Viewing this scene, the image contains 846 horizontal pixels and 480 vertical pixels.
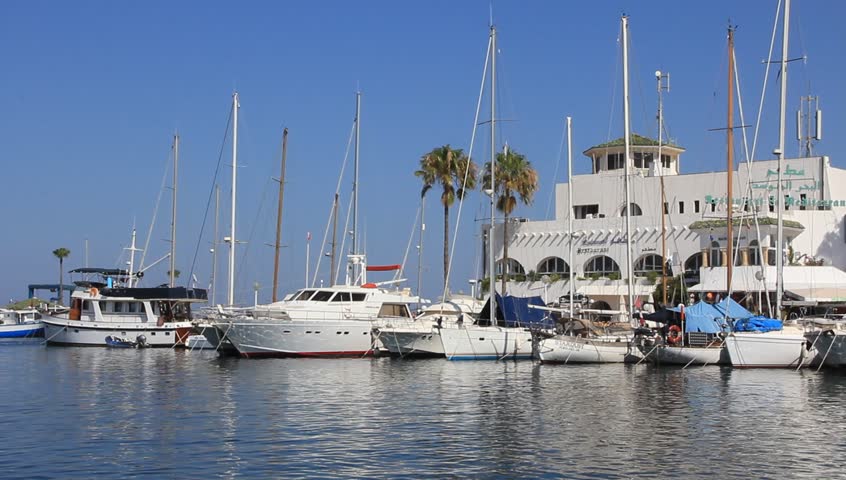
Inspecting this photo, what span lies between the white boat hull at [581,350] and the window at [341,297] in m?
10.4

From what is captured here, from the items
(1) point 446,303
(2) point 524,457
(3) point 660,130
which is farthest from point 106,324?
(2) point 524,457

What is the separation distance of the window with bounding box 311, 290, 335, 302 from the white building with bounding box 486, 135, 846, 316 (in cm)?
1971

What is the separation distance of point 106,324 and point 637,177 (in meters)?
35.0

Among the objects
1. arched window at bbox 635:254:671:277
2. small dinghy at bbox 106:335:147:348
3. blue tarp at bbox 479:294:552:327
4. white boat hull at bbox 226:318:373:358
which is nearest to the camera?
white boat hull at bbox 226:318:373:358

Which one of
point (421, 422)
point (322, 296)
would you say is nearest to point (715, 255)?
point (322, 296)

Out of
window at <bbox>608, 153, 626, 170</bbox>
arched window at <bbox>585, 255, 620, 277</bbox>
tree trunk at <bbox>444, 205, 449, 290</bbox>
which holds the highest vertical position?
window at <bbox>608, 153, 626, 170</bbox>

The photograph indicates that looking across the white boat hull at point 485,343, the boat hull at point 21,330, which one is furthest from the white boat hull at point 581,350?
the boat hull at point 21,330

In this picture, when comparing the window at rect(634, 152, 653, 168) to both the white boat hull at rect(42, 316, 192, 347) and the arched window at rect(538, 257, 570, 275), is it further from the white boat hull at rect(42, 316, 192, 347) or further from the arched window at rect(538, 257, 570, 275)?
the white boat hull at rect(42, 316, 192, 347)

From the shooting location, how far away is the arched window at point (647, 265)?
211ft

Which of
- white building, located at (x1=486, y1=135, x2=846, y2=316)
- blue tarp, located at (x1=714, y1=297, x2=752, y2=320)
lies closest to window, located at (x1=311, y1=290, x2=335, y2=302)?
blue tarp, located at (x1=714, y1=297, x2=752, y2=320)

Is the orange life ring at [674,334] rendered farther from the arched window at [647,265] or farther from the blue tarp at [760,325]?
the arched window at [647,265]

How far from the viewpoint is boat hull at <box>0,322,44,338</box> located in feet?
243

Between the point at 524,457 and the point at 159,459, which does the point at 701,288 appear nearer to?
the point at 524,457

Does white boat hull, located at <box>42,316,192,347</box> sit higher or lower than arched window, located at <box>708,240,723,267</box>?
lower
